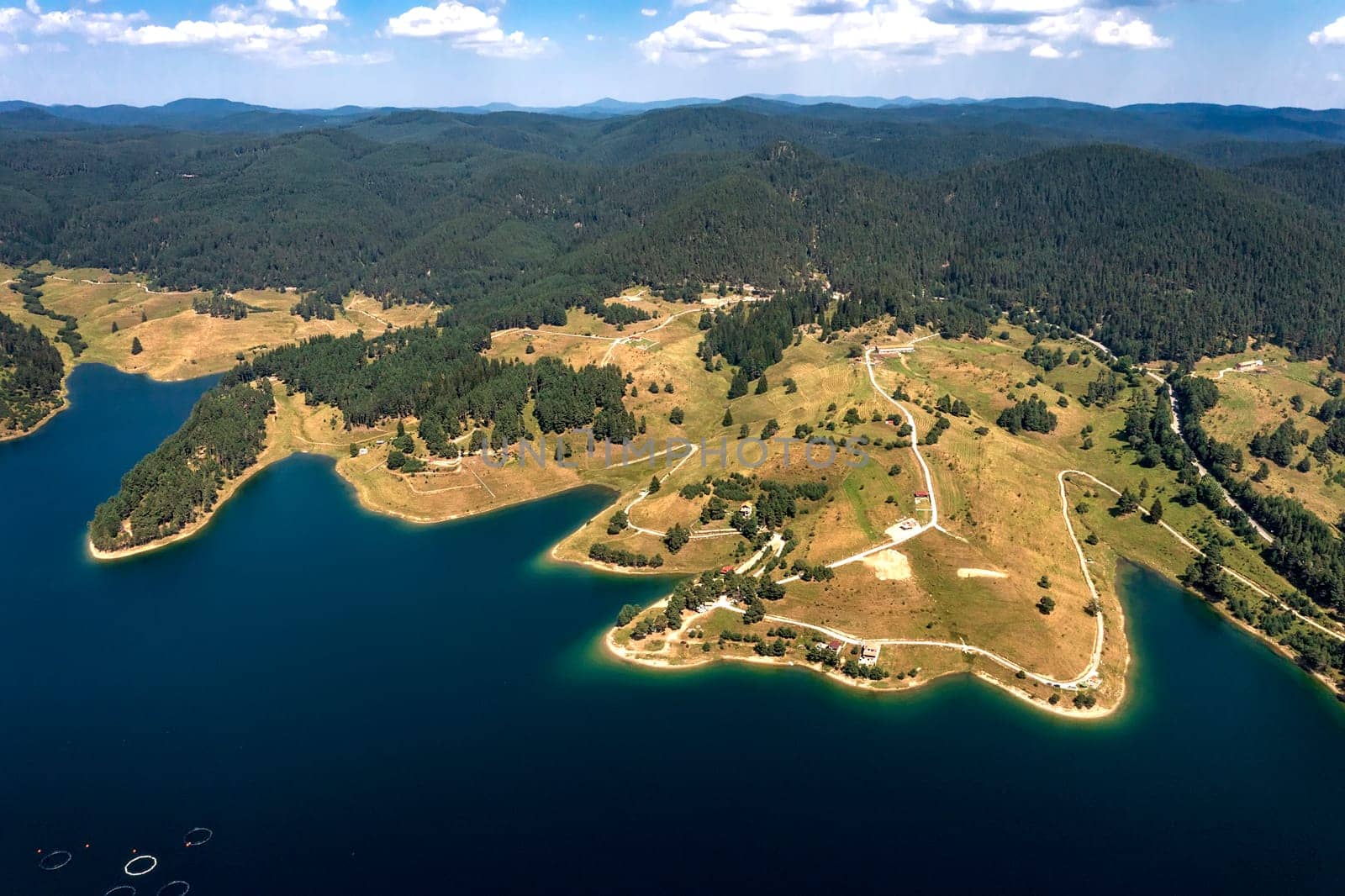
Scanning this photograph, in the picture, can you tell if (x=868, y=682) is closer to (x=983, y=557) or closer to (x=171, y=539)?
(x=983, y=557)

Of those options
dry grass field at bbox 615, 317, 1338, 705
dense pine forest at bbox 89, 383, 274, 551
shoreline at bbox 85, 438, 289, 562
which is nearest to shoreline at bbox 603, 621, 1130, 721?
dry grass field at bbox 615, 317, 1338, 705

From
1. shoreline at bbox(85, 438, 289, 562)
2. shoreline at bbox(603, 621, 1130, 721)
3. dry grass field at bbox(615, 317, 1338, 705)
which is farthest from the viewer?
shoreline at bbox(85, 438, 289, 562)

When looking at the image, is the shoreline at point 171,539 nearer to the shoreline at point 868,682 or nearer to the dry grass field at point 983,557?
the dry grass field at point 983,557

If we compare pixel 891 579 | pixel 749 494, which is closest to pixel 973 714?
pixel 891 579

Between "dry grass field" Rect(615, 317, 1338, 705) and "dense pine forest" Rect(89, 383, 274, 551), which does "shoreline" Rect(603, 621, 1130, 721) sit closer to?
"dry grass field" Rect(615, 317, 1338, 705)

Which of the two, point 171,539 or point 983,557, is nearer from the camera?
point 983,557

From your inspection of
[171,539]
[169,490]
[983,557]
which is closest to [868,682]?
[983,557]

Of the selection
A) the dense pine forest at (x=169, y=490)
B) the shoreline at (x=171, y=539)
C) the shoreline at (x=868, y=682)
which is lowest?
the shoreline at (x=868, y=682)

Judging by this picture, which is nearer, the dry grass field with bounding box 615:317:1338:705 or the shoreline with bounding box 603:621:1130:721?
the shoreline with bounding box 603:621:1130:721

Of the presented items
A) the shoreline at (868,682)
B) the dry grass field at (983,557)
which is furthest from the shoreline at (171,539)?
the shoreline at (868,682)

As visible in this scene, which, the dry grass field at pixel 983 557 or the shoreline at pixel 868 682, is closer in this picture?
the shoreline at pixel 868 682

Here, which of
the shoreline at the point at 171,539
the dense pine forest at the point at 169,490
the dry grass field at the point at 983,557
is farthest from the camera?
the dense pine forest at the point at 169,490

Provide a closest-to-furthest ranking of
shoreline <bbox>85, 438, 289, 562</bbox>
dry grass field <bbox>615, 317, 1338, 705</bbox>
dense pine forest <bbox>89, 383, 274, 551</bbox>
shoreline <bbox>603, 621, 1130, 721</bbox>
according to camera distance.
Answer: shoreline <bbox>603, 621, 1130, 721</bbox>, dry grass field <bbox>615, 317, 1338, 705</bbox>, shoreline <bbox>85, 438, 289, 562</bbox>, dense pine forest <bbox>89, 383, 274, 551</bbox>
